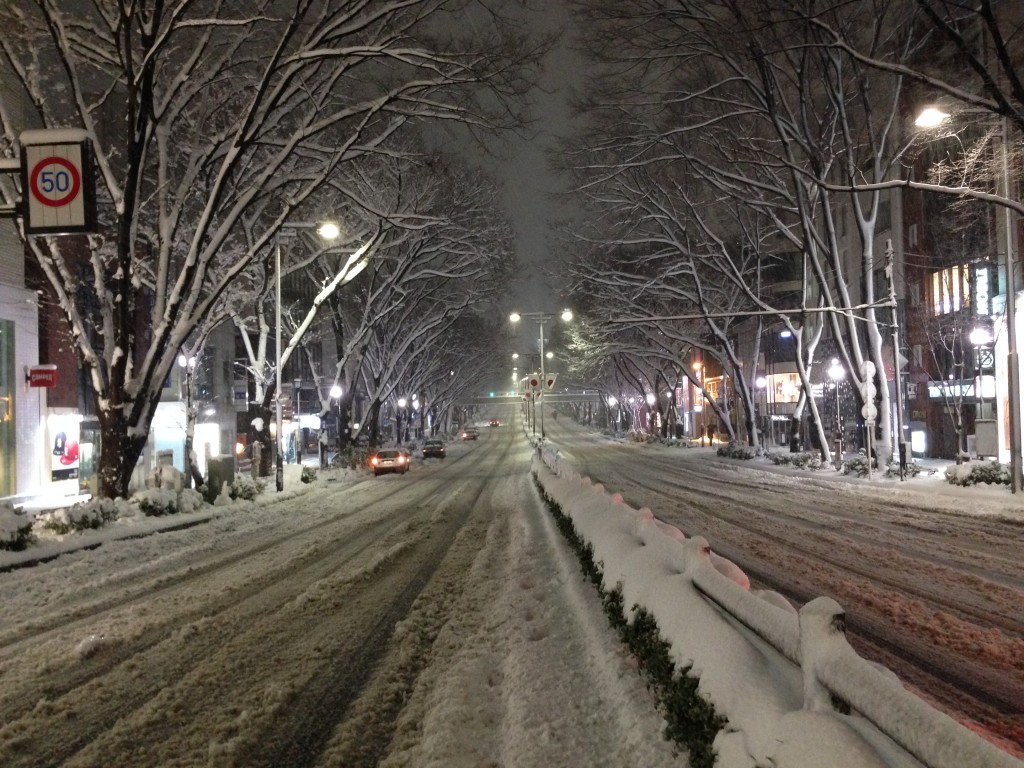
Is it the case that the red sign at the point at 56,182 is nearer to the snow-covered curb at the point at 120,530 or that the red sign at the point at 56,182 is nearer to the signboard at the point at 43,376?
the snow-covered curb at the point at 120,530

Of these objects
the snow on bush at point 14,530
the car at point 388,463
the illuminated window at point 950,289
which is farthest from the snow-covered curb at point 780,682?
the car at point 388,463

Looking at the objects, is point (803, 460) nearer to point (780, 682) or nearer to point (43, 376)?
point (43, 376)

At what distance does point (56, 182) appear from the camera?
31.2 ft

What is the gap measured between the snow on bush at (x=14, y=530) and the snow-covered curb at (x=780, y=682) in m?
11.8

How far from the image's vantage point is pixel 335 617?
8.91 m

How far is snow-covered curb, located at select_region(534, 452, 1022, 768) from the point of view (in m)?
2.77

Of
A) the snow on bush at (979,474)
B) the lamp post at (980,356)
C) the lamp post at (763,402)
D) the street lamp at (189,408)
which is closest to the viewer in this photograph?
the snow on bush at (979,474)

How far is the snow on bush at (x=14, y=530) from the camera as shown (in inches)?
534

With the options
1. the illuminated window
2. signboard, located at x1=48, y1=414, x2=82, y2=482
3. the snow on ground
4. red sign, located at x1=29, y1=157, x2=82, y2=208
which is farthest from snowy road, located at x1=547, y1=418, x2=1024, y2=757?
signboard, located at x1=48, y1=414, x2=82, y2=482

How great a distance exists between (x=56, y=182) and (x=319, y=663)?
6.57 meters

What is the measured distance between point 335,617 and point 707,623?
207 inches

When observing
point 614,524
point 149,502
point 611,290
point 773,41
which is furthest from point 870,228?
point 149,502

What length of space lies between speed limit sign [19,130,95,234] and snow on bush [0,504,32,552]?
6574mm

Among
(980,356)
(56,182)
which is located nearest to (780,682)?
(56,182)
